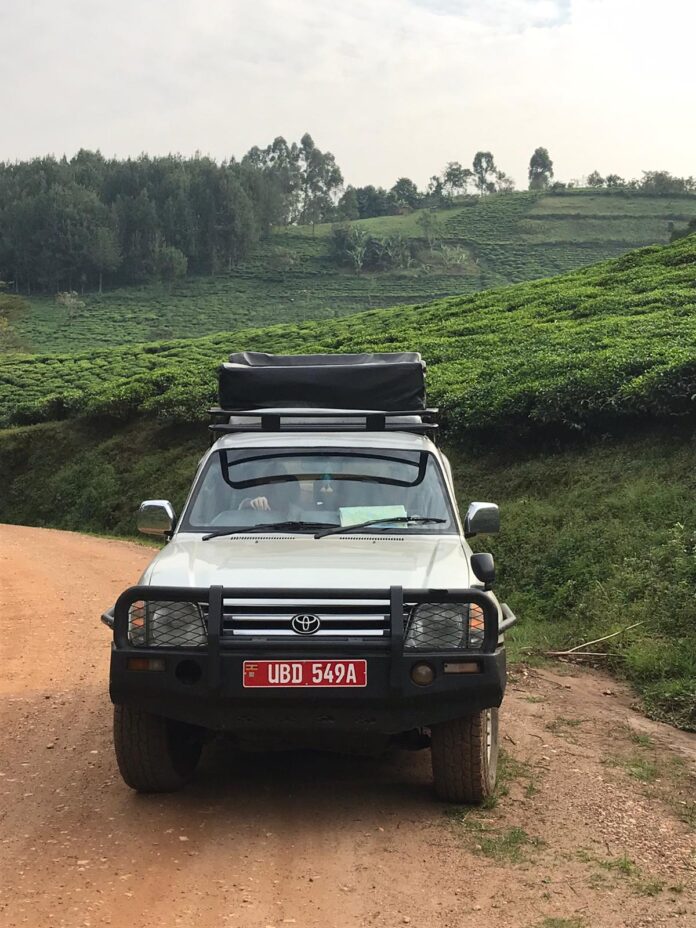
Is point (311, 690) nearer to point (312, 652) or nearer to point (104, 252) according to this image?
point (312, 652)

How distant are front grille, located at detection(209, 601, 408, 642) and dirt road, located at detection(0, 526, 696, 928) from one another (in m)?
0.92

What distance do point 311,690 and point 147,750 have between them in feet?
3.38

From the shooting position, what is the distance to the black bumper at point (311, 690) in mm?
4578

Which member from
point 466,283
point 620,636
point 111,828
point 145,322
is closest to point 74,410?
point 620,636

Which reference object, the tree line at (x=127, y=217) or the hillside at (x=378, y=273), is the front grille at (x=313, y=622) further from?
the tree line at (x=127, y=217)

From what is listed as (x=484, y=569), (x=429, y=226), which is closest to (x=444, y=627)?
(x=484, y=569)

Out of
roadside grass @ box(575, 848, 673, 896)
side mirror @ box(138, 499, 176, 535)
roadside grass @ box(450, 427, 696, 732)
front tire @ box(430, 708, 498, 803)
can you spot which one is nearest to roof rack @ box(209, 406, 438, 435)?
side mirror @ box(138, 499, 176, 535)

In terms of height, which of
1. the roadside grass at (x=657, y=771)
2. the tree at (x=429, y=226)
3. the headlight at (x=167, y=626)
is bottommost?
the roadside grass at (x=657, y=771)

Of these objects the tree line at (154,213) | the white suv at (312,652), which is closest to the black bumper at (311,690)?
the white suv at (312,652)

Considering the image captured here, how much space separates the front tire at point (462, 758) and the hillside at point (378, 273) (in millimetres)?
72156

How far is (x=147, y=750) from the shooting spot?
5.01 meters

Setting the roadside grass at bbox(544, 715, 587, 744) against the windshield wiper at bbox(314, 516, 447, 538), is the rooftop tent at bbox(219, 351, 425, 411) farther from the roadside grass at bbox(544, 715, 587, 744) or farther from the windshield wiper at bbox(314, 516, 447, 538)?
the roadside grass at bbox(544, 715, 587, 744)

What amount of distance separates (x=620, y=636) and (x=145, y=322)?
3247 inches

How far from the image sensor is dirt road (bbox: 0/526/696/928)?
3893 millimetres
